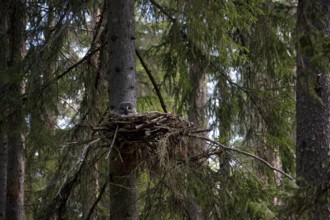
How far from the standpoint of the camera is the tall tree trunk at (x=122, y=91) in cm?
472

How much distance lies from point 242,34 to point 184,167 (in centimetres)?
279

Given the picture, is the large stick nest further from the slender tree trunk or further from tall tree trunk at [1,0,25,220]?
the slender tree trunk

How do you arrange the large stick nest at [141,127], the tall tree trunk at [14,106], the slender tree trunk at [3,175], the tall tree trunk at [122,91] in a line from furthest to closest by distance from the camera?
the slender tree trunk at [3,175] → the tall tree trunk at [14,106] → the tall tree trunk at [122,91] → the large stick nest at [141,127]

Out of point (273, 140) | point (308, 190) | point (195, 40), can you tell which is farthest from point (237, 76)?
point (308, 190)

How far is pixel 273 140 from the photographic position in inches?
249

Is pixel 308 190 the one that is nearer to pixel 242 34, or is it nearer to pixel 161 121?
pixel 161 121

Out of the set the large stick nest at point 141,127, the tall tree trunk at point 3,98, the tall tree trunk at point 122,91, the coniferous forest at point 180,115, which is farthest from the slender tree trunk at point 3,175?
the large stick nest at point 141,127

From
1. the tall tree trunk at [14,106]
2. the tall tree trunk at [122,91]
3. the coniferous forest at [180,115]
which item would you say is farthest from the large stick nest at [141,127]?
the tall tree trunk at [14,106]

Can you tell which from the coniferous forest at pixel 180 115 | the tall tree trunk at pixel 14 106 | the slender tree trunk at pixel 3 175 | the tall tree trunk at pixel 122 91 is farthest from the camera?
the slender tree trunk at pixel 3 175

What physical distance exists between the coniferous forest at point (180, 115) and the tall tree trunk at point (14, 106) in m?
0.02

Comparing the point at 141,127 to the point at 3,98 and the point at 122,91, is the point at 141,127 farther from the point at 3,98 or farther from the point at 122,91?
the point at 3,98

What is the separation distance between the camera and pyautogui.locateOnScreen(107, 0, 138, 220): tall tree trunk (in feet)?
15.5

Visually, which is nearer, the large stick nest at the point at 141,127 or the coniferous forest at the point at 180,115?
the large stick nest at the point at 141,127

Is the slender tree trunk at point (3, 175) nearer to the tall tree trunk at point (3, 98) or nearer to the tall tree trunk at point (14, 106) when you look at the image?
the tall tree trunk at point (3, 98)
